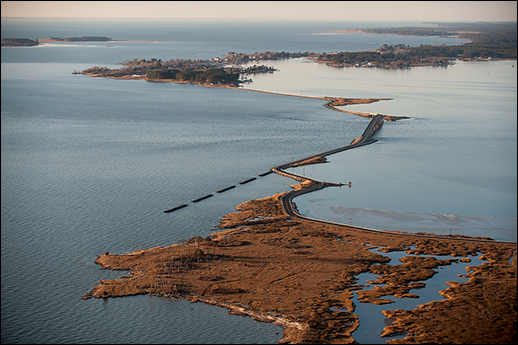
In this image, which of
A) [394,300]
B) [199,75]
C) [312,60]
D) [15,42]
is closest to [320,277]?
[394,300]

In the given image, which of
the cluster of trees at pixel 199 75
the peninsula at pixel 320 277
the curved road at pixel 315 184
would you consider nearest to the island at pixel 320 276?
the peninsula at pixel 320 277

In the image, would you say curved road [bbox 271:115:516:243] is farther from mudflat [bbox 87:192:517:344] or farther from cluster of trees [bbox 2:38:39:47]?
cluster of trees [bbox 2:38:39:47]

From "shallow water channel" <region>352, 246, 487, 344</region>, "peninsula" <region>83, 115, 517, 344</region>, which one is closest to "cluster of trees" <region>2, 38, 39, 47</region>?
"peninsula" <region>83, 115, 517, 344</region>

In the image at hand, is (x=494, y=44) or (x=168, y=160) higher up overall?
(x=494, y=44)

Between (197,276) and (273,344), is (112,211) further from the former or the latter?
(273,344)

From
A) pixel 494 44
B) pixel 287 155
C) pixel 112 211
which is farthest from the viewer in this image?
pixel 494 44

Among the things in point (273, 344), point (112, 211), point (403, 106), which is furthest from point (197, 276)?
point (403, 106)
